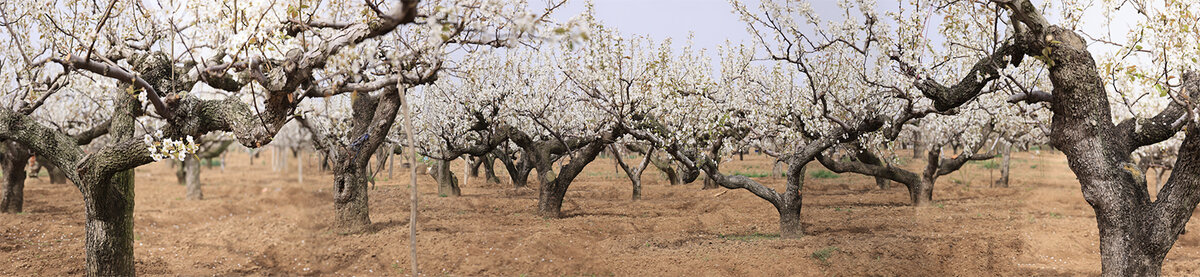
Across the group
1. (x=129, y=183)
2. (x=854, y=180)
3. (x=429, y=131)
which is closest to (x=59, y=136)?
(x=129, y=183)

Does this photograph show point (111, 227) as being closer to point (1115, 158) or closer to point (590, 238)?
point (590, 238)

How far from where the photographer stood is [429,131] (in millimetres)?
21062

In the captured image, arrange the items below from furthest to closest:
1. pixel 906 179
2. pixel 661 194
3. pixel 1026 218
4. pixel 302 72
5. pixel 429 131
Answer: pixel 661 194 → pixel 429 131 → pixel 906 179 → pixel 1026 218 → pixel 302 72

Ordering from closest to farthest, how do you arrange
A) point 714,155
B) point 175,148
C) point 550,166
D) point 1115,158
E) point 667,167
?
point 175,148, point 1115,158, point 550,166, point 714,155, point 667,167

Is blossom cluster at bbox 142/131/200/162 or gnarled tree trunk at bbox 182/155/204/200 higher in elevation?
blossom cluster at bbox 142/131/200/162

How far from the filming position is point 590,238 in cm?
1409

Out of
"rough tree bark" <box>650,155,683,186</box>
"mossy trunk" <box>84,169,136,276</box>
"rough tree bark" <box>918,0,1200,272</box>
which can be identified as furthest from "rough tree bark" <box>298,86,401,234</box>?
"rough tree bark" <box>650,155,683,186</box>

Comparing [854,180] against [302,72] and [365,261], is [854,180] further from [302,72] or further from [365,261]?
[302,72]

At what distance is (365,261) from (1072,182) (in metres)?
30.7

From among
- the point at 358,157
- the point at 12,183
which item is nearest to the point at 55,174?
the point at 12,183

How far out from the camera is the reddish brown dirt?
11.4 m

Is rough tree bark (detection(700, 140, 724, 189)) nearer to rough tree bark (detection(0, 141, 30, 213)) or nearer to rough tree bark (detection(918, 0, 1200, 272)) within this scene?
rough tree bark (detection(918, 0, 1200, 272))

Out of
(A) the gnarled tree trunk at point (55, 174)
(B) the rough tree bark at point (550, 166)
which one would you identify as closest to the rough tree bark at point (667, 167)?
(B) the rough tree bark at point (550, 166)

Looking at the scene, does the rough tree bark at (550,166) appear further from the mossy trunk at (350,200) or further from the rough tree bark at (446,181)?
the rough tree bark at (446,181)
